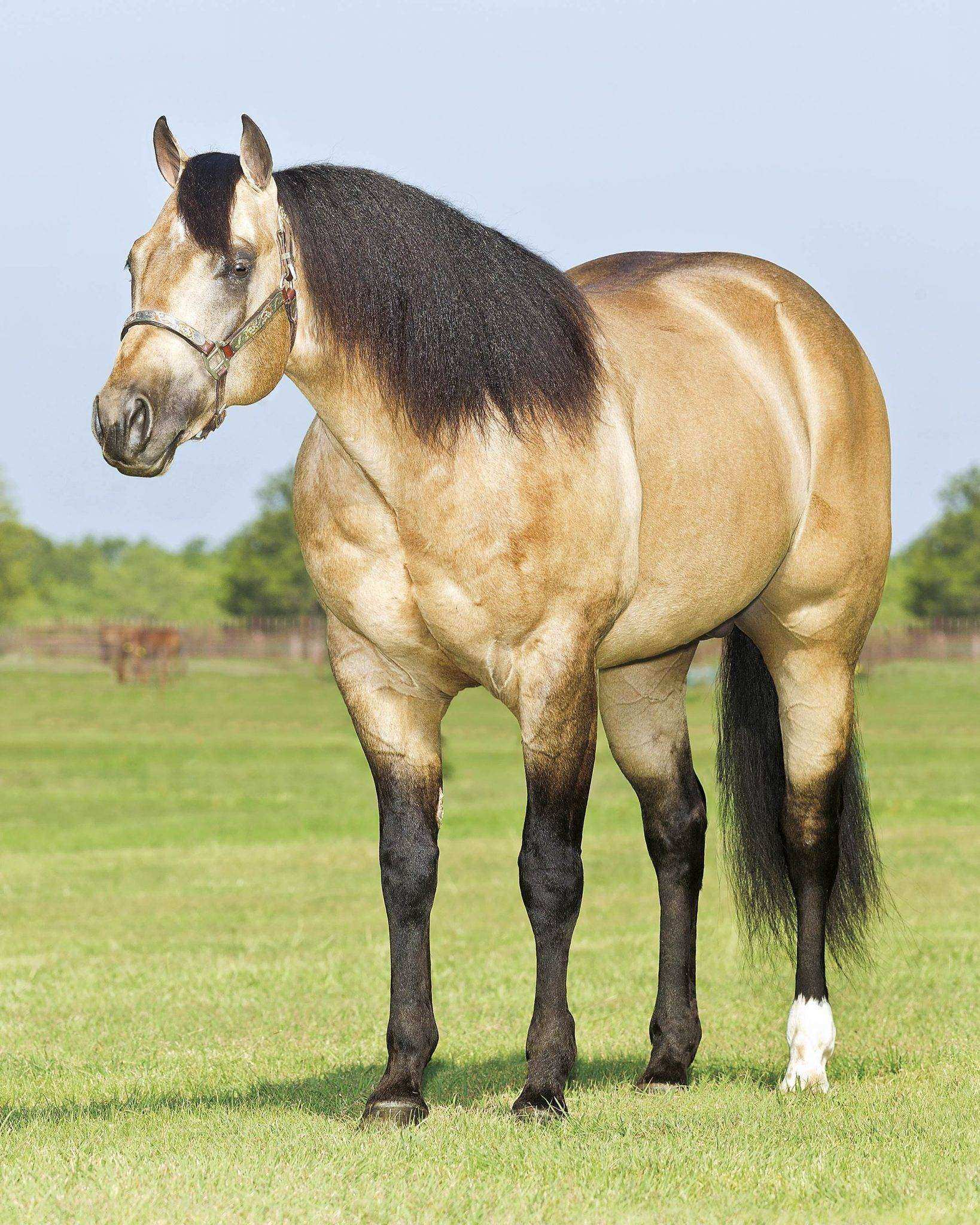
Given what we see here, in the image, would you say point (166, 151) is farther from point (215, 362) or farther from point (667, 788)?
point (667, 788)

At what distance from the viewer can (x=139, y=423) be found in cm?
377

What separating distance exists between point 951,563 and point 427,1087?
76.7m

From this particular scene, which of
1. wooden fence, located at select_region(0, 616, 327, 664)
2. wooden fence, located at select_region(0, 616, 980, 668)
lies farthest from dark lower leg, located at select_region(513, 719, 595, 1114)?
wooden fence, located at select_region(0, 616, 327, 664)

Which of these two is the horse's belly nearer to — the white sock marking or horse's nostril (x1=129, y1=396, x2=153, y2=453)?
the white sock marking

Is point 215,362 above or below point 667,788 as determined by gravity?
above

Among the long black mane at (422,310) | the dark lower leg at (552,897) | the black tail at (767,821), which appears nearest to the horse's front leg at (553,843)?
the dark lower leg at (552,897)

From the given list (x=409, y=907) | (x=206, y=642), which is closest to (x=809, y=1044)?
(x=409, y=907)

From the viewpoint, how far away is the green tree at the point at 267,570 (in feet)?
269

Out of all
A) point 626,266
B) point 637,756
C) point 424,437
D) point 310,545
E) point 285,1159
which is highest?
point 626,266

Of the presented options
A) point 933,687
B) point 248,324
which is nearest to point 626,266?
point 248,324

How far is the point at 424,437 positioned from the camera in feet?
13.8

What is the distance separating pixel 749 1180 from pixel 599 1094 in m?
1.16

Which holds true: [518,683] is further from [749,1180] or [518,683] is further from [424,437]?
[749,1180]

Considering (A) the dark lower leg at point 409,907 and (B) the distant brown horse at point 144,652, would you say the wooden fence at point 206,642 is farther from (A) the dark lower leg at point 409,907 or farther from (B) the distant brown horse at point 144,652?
(A) the dark lower leg at point 409,907
